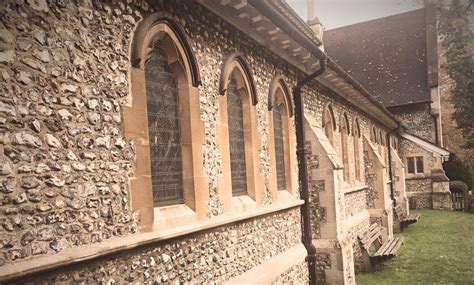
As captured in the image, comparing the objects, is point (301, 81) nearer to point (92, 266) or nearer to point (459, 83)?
point (92, 266)

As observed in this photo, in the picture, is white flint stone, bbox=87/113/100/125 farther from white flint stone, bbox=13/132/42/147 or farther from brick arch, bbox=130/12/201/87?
brick arch, bbox=130/12/201/87

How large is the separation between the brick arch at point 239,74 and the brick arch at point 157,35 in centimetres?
72

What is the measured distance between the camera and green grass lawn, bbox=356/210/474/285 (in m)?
9.17

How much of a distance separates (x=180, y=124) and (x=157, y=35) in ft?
3.78

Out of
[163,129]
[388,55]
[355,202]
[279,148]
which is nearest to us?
[163,129]

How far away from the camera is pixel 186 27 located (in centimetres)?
467

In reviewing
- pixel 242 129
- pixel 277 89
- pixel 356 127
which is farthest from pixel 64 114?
pixel 356 127

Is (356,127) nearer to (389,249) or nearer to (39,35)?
(389,249)

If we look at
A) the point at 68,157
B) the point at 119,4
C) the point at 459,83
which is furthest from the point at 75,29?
the point at 459,83

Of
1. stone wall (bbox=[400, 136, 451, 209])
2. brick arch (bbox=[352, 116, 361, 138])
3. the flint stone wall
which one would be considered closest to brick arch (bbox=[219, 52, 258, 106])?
the flint stone wall

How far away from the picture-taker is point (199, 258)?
15.2 feet

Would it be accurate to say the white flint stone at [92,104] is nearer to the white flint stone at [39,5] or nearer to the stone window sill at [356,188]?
the white flint stone at [39,5]

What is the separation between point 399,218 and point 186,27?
15852 mm

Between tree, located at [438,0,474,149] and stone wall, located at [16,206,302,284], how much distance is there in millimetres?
11080
